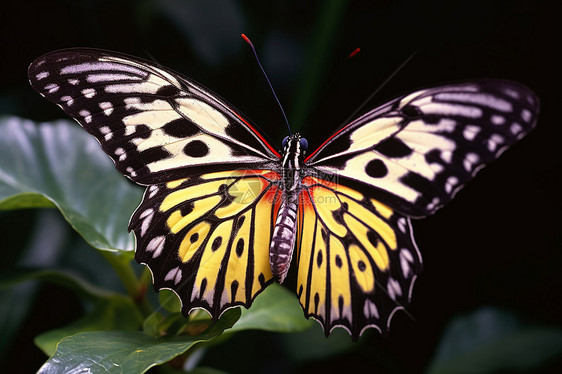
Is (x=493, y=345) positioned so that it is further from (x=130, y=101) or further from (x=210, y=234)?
(x=130, y=101)

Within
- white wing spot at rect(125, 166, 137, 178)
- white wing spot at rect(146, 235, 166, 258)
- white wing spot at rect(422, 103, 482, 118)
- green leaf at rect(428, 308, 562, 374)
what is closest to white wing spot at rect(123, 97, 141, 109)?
white wing spot at rect(125, 166, 137, 178)

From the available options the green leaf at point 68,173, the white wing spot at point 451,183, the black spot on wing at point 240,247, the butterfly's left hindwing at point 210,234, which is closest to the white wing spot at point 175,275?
the butterfly's left hindwing at point 210,234

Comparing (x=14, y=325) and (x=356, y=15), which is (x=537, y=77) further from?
(x=14, y=325)

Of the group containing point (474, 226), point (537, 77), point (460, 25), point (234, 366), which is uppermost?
point (460, 25)

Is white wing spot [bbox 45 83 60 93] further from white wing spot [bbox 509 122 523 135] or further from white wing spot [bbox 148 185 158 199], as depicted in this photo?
white wing spot [bbox 509 122 523 135]

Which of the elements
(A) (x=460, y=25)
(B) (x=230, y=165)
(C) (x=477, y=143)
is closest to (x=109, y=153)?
(B) (x=230, y=165)
